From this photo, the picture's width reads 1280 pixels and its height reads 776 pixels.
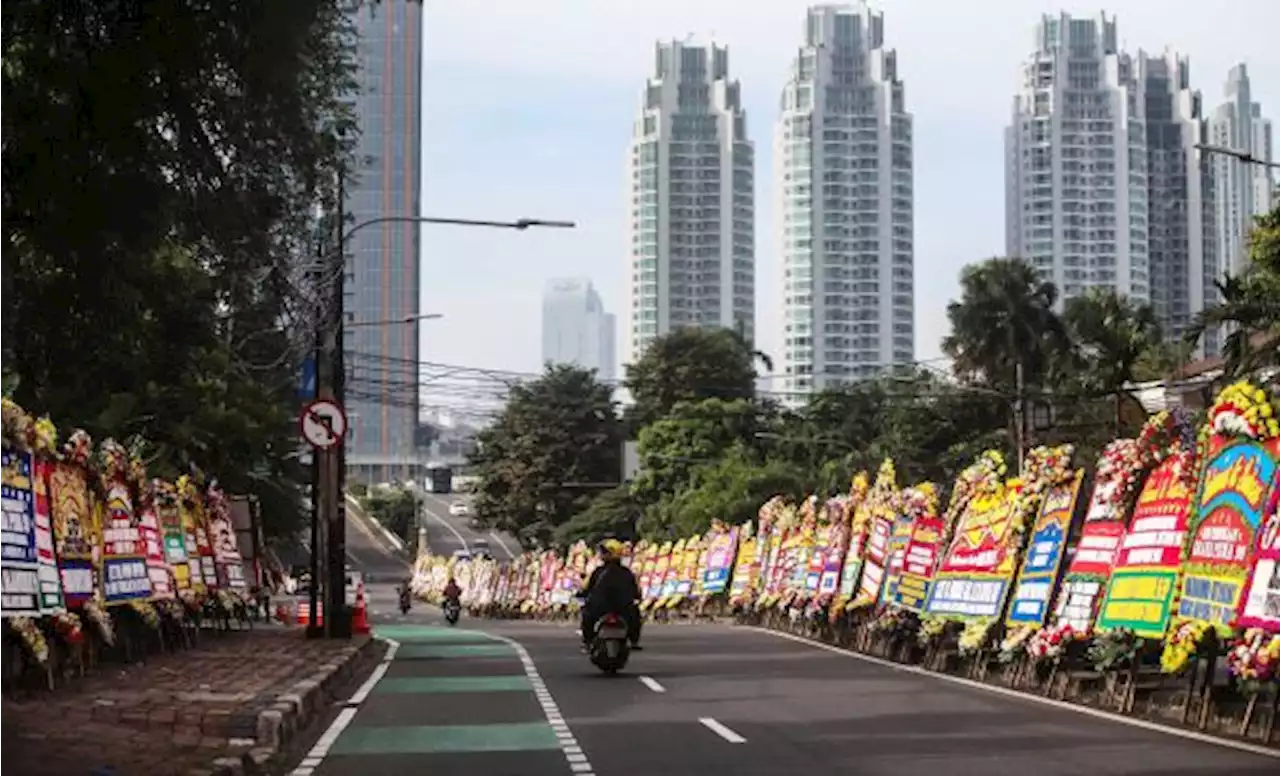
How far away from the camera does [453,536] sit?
146 meters

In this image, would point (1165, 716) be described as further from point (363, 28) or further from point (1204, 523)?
point (363, 28)

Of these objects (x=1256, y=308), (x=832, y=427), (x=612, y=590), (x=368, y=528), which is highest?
(x=1256, y=308)

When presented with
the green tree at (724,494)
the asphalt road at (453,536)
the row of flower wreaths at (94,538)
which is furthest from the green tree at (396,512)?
the row of flower wreaths at (94,538)

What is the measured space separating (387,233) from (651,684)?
65.0 metres

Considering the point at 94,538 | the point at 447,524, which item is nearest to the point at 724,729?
the point at 94,538

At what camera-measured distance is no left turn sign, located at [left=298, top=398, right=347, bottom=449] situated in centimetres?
2347

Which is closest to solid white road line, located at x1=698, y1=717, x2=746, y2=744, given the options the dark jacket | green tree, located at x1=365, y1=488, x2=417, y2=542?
the dark jacket

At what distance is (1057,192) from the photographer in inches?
2928

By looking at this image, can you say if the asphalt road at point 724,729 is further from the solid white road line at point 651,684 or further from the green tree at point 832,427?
the green tree at point 832,427

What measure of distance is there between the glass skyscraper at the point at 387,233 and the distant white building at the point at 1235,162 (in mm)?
32449

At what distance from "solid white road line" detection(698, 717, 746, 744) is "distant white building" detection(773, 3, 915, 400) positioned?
6255 cm

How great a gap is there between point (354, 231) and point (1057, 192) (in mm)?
53465

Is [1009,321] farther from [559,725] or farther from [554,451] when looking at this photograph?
[559,725]

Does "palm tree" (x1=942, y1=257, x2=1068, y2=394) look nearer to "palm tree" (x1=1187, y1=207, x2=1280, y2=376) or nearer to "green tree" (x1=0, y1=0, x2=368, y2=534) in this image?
"palm tree" (x1=1187, y1=207, x2=1280, y2=376)
